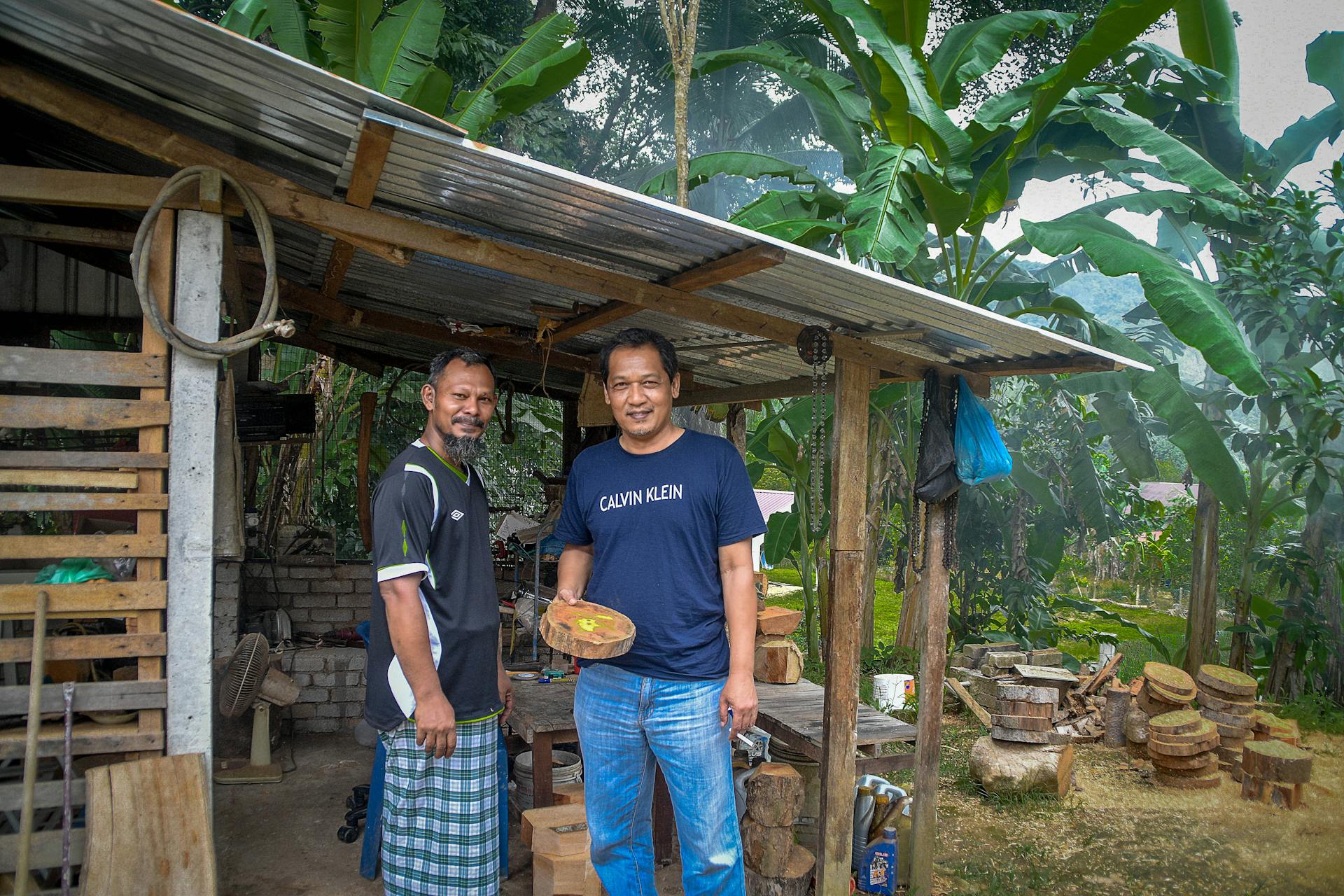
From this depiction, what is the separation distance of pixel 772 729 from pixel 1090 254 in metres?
4.08

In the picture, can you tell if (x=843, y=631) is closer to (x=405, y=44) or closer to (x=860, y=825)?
(x=860, y=825)

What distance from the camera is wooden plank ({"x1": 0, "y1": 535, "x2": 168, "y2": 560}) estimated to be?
265 centimetres

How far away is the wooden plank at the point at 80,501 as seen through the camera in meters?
2.68

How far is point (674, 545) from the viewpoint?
2775mm

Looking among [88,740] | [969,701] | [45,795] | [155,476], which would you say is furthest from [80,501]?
[969,701]

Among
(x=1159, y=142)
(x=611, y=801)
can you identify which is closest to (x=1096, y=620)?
(x=1159, y=142)

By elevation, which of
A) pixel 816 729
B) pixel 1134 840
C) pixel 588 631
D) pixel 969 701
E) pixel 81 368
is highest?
pixel 81 368

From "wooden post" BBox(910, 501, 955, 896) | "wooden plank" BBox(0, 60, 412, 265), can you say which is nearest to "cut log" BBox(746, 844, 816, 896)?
"wooden post" BBox(910, 501, 955, 896)

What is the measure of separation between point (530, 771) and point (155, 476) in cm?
286

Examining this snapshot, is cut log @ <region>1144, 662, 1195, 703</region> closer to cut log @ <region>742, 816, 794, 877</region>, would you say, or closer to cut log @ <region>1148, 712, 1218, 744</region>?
cut log @ <region>1148, 712, 1218, 744</region>

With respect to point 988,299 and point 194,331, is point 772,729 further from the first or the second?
point 988,299

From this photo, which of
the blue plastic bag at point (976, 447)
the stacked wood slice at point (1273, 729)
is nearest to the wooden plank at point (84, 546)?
the blue plastic bag at point (976, 447)

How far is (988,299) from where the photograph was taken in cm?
810

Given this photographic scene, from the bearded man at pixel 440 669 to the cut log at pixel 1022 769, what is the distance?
4.54 metres
